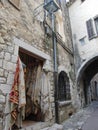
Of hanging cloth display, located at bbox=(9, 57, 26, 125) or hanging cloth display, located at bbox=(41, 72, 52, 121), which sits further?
hanging cloth display, located at bbox=(41, 72, 52, 121)

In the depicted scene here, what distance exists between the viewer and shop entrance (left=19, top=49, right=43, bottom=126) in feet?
12.9

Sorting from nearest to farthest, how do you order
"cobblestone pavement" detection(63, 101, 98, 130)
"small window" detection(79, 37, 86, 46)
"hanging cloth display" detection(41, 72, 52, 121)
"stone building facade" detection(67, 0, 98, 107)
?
"hanging cloth display" detection(41, 72, 52, 121)
"cobblestone pavement" detection(63, 101, 98, 130)
"stone building facade" detection(67, 0, 98, 107)
"small window" detection(79, 37, 86, 46)

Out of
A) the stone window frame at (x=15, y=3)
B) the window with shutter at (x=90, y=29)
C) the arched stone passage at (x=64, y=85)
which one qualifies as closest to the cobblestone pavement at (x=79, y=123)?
the arched stone passage at (x=64, y=85)

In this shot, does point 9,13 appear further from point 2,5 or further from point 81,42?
point 81,42

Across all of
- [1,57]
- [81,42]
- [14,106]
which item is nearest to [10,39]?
[1,57]

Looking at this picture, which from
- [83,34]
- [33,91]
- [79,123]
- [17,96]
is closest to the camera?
[17,96]

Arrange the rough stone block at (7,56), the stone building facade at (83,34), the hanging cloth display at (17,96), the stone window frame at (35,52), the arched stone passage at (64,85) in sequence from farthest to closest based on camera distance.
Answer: the stone building facade at (83,34) → the arched stone passage at (64,85) → the stone window frame at (35,52) → the rough stone block at (7,56) → the hanging cloth display at (17,96)

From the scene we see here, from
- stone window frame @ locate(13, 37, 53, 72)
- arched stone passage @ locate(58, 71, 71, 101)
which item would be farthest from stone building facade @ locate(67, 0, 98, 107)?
stone window frame @ locate(13, 37, 53, 72)

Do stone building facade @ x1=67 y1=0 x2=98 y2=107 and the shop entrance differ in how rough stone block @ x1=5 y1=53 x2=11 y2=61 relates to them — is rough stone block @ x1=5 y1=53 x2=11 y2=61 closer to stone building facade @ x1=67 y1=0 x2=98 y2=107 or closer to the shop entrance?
the shop entrance

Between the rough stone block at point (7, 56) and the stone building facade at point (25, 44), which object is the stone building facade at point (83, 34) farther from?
the rough stone block at point (7, 56)

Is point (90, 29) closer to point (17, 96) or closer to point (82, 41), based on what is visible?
point (82, 41)

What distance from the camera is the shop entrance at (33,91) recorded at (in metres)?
3.93

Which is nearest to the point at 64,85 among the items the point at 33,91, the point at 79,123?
the point at 79,123

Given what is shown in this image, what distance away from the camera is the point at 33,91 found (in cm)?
396
